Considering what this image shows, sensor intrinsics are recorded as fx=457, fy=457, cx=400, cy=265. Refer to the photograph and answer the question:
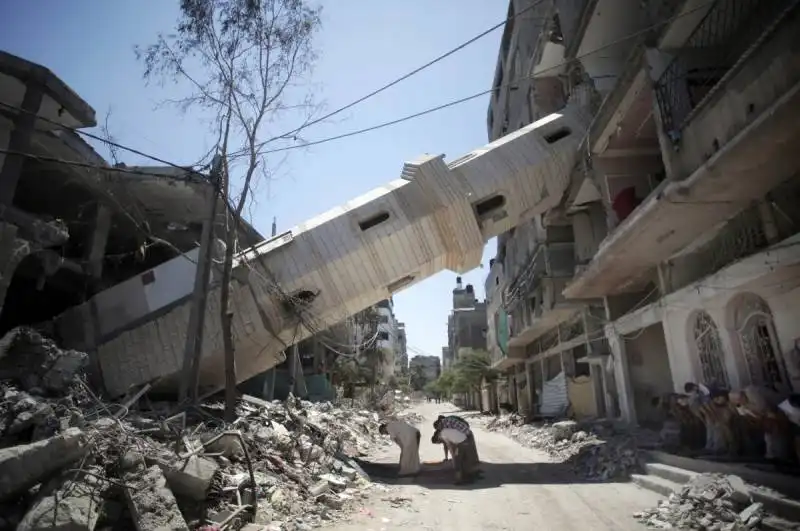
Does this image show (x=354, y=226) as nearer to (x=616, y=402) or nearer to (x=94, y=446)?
(x=94, y=446)

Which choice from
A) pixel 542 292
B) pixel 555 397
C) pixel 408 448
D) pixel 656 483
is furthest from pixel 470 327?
pixel 656 483

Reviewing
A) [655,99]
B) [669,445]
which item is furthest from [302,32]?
[669,445]

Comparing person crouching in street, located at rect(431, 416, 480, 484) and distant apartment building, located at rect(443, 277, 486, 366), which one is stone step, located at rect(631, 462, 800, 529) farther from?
distant apartment building, located at rect(443, 277, 486, 366)

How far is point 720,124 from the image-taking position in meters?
6.86

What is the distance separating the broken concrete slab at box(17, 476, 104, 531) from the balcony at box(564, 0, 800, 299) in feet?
27.9

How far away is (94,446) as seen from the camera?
496 cm

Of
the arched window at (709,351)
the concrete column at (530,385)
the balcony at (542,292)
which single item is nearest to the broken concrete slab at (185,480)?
the arched window at (709,351)

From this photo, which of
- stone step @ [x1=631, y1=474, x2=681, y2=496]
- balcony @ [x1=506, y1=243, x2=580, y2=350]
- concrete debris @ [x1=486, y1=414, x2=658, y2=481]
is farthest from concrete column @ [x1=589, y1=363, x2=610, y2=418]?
stone step @ [x1=631, y1=474, x2=681, y2=496]

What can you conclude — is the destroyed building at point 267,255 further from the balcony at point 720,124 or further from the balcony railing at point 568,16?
the balcony at point 720,124

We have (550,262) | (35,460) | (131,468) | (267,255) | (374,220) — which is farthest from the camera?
(550,262)

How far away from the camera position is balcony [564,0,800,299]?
5711 mm

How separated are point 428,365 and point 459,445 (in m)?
111

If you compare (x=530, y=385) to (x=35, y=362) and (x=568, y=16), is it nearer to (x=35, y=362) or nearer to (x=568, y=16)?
(x=568, y=16)

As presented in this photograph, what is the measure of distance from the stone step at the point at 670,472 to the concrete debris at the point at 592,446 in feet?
1.82
